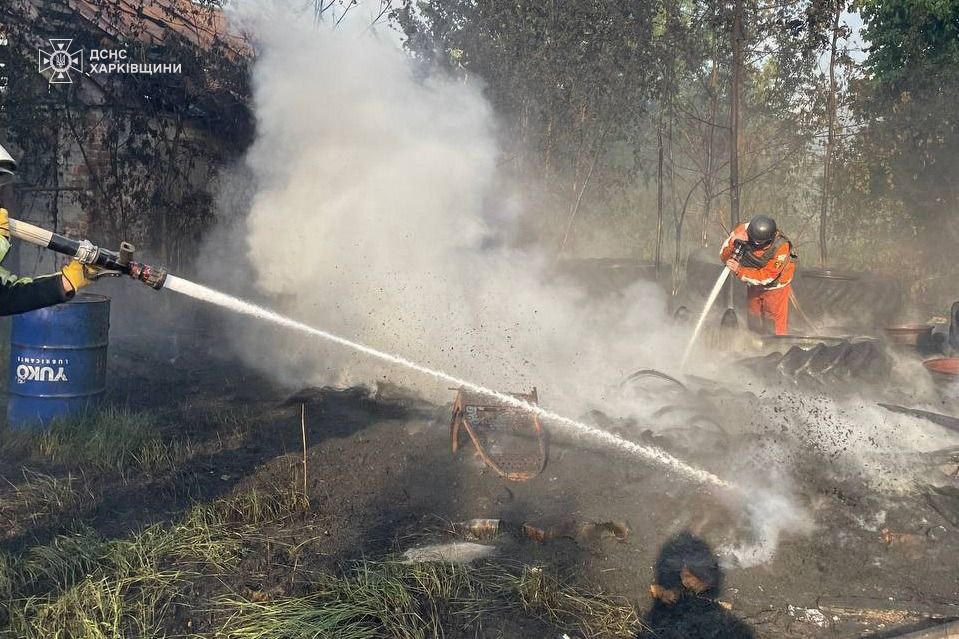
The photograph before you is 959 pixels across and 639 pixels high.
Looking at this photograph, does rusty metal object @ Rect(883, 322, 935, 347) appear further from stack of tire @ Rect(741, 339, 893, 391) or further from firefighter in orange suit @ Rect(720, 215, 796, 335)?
stack of tire @ Rect(741, 339, 893, 391)

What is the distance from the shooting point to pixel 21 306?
3502 millimetres

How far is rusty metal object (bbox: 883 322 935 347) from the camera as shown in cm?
888

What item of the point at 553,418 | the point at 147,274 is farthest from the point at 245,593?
the point at 553,418

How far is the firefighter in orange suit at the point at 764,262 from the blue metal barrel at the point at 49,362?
6.71m

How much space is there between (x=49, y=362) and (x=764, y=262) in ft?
24.3

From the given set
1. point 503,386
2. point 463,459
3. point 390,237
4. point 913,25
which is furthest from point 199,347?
point 913,25

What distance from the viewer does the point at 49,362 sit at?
5879mm

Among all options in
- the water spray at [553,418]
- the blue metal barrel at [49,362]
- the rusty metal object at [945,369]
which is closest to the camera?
the water spray at [553,418]

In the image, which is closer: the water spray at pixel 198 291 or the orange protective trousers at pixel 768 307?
the water spray at pixel 198 291

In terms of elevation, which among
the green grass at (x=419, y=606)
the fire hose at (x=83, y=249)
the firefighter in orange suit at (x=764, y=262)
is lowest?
the green grass at (x=419, y=606)

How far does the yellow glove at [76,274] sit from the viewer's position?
3.56m

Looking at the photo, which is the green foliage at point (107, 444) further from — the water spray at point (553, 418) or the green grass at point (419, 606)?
the green grass at point (419, 606)

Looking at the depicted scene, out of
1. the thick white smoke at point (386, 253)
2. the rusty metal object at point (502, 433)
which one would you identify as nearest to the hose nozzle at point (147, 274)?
the rusty metal object at point (502, 433)

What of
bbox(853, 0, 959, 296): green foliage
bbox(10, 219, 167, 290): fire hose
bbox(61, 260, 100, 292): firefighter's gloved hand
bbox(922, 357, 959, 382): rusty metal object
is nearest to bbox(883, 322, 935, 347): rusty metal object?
bbox(922, 357, 959, 382): rusty metal object
